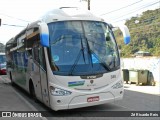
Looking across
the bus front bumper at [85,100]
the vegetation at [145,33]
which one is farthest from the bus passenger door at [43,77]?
the vegetation at [145,33]

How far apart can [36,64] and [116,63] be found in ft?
9.33

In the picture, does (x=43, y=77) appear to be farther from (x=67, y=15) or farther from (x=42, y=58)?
(x=67, y=15)

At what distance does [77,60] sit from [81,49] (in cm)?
39

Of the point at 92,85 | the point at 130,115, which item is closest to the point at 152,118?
the point at 130,115

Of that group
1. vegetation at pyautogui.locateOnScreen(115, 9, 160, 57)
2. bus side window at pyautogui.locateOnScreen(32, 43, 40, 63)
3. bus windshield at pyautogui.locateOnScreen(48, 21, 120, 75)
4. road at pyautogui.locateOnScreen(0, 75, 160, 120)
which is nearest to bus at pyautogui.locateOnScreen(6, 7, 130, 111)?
bus windshield at pyautogui.locateOnScreen(48, 21, 120, 75)

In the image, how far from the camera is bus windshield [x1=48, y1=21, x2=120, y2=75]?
8586mm

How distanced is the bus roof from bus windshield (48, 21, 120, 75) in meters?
0.15

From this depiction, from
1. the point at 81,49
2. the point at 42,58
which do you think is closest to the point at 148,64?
the point at 81,49

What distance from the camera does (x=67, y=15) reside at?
30.3 ft

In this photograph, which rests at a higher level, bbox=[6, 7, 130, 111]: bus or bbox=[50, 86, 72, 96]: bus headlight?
bbox=[6, 7, 130, 111]: bus

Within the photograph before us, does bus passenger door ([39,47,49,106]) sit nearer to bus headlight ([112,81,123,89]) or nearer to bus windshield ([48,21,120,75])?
bus windshield ([48,21,120,75])

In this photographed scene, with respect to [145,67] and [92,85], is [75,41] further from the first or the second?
[145,67]

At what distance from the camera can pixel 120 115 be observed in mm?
8727

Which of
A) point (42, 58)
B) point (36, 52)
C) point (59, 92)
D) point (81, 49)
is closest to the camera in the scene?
point (59, 92)
